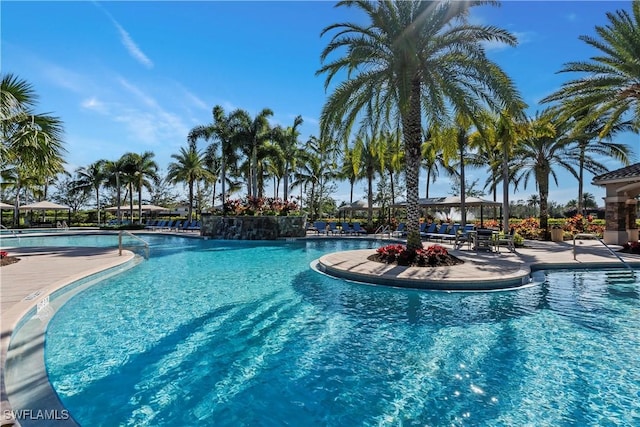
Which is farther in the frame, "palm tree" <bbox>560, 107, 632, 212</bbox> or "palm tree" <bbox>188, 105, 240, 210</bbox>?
"palm tree" <bbox>188, 105, 240, 210</bbox>

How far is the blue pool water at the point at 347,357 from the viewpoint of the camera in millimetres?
3537

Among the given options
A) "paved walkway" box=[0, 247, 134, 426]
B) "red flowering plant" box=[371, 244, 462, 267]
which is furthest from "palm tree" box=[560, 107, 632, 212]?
"paved walkway" box=[0, 247, 134, 426]

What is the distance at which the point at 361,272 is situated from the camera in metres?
9.44

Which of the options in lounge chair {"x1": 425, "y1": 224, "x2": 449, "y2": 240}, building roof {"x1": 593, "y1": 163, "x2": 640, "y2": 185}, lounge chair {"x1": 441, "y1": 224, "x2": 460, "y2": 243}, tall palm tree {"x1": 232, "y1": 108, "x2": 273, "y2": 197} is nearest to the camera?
building roof {"x1": 593, "y1": 163, "x2": 640, "y2": 185}

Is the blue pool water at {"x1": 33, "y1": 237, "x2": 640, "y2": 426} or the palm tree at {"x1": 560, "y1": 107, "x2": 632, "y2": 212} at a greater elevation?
the palm tree at {"x1": 560, "y1": 107, "x2": 632, "y2": 212}

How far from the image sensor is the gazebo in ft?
55.3

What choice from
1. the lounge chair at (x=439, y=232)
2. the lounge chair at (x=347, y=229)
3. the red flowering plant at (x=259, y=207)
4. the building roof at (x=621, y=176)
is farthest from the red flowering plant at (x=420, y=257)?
the lounge chair at (x=347, y=229)

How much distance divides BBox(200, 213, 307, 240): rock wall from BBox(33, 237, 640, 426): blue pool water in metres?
13.8

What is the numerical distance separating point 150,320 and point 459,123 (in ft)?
39.0

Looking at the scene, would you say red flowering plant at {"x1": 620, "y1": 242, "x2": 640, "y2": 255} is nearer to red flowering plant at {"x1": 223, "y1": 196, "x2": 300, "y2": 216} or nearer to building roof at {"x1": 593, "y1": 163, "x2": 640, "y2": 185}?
building roof at {"x1": 593, "y1": 163, "x2": 640, "y2": 185}

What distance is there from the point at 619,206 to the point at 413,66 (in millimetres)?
14258

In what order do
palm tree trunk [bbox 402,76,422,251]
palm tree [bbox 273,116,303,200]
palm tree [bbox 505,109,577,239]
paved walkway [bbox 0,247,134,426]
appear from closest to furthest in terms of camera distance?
paved walkway [bbox 0,247,134,426] < palm tree trunk [bbox 402,76,422,251] < palm tree [bbox 505,109,577,239] < palm tree [bbox 273,116,303,200]

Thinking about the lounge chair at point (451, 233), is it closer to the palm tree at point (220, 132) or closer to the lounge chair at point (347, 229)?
the lounge chair at point (347, 229)

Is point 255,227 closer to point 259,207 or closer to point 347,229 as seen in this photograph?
point 259,207
